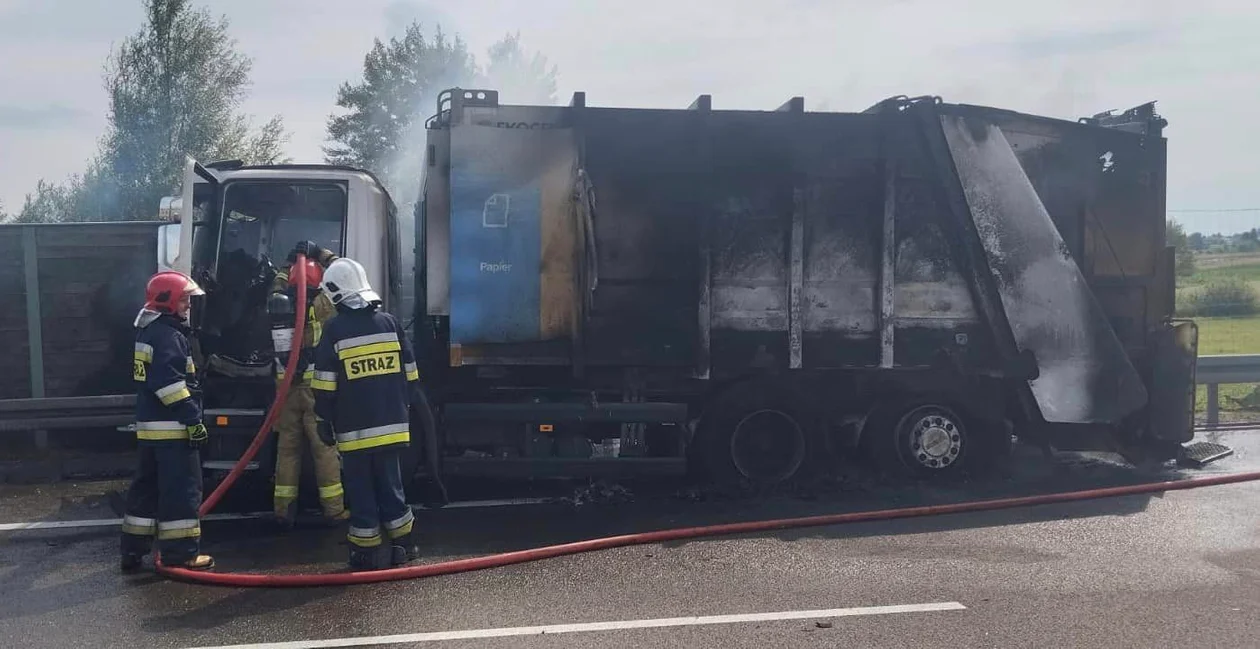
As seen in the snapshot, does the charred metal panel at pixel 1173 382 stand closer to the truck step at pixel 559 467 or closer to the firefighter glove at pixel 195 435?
the truck step at pixel 559 467

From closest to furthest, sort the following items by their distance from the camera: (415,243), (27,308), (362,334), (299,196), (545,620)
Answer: (545,620) → (362,334) → (299,196) → (415,243) → (27,308)

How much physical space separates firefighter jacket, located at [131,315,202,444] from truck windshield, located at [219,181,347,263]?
157 cm

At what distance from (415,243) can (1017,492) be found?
5326 mm

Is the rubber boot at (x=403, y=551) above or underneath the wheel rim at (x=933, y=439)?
underneath

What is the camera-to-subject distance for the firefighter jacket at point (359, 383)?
236 inches

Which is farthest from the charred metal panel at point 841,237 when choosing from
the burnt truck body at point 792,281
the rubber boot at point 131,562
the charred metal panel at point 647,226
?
the rubber boot at point 131,562

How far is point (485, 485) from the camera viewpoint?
8.64 meters

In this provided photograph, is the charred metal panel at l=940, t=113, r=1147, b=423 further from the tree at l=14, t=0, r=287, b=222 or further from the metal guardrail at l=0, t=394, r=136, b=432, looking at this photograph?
the tree at l=14, t=0, r=287, b=222

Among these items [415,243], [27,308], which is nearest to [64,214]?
[27,308]

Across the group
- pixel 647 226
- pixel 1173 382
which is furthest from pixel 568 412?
pixel 1173 382

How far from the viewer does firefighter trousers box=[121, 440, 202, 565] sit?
6012 mm

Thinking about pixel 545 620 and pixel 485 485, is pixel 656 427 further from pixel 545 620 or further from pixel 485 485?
pixel 545 620

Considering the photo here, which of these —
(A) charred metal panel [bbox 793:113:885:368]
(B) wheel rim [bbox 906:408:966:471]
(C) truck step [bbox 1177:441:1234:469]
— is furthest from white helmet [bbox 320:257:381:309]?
(C) truck step [bbox 1177:441:1234:469]

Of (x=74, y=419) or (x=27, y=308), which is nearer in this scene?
(x=74, y=419)
